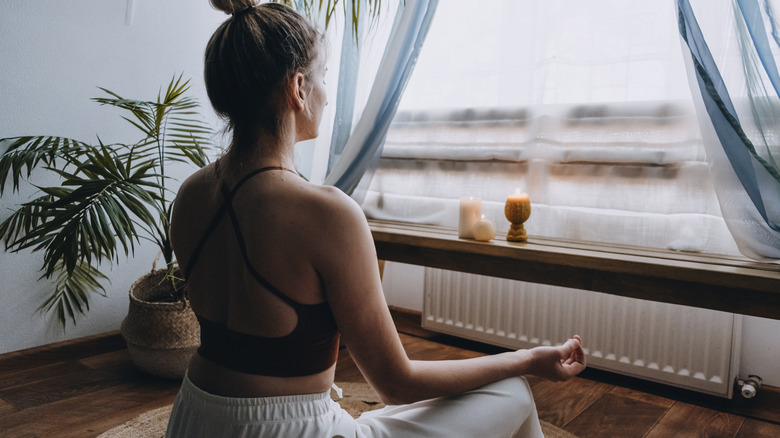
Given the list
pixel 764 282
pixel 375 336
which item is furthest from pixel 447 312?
pixel 375 336

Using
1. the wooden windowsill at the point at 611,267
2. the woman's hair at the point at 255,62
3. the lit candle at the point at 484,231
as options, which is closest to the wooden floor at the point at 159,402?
the wooden windowsill at the point at 611,267

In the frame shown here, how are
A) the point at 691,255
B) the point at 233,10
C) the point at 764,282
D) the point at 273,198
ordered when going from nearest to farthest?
the point at 273,198, the point at 233,10, the point at 764,282, the point at 691,255

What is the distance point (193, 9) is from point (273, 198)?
195 centimetres

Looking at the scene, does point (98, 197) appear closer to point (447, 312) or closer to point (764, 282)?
point (447, 312)

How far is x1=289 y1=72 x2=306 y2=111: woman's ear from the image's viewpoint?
0.79m

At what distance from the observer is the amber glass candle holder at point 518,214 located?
5.88ft

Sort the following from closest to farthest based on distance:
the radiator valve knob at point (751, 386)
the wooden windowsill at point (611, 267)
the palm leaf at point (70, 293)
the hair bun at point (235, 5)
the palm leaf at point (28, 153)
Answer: the hair bun at point (235, 5) < the wooden windowsill at point (611, 267) < the radiator valve knob at point (751, 386) < the palm leaf at point (28, 153) < the palm leaf at point (70, 293)

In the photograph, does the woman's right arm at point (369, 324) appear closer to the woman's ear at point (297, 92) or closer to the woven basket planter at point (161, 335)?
A: the woman's ear at point (297, 92)

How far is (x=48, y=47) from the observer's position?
6.30ft

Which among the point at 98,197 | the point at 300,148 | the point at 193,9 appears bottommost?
the point at 98,197

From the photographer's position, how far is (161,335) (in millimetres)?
1802

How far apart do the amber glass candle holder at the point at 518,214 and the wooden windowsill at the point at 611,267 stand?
3 centimetres

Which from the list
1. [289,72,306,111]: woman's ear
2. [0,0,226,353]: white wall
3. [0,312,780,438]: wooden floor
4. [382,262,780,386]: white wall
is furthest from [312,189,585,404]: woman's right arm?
[0,0,226,353]: white wall

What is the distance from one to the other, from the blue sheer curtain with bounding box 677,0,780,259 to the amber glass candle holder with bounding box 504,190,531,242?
0.54 metres
